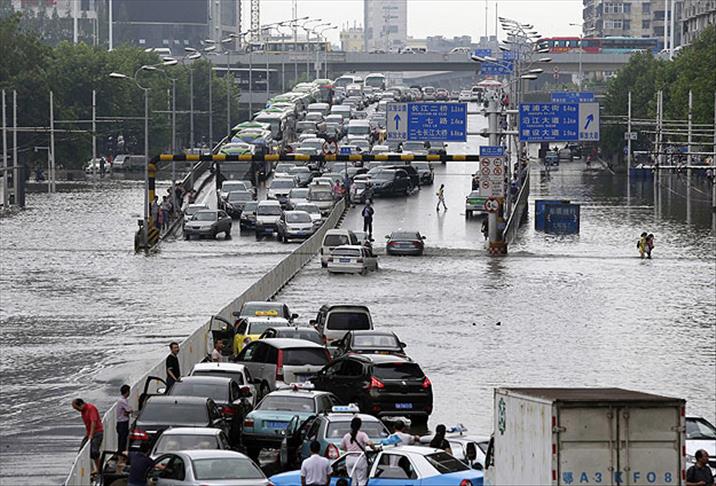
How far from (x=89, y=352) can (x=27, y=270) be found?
2135 centimetres

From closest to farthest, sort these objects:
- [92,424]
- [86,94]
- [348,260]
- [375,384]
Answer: [92,424] → [375,384] → [348,260] → [86,94]

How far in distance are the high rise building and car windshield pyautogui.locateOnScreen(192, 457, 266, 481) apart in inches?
5705

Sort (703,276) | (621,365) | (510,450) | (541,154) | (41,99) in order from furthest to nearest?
→ (541,154), (41,99), (703,276), (621,365), (510,450)

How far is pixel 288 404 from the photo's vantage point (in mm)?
27984

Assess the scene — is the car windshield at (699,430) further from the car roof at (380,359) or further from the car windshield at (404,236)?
the car windshield at (404,236)

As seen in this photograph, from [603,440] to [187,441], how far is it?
719 cm

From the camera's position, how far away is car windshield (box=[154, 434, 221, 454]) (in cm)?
2364

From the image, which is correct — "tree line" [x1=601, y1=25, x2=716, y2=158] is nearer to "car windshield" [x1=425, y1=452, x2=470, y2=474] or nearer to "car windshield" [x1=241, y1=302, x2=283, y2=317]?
"car windshield" [x1=241, y1=302, x2=283, y2=317]

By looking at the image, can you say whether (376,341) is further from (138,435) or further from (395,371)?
(138,435)

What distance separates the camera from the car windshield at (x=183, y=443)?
23.6 metres

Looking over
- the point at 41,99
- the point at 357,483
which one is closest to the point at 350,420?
the point at 357,483

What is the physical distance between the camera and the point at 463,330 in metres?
46.8

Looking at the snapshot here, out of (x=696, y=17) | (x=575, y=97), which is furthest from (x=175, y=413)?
(x=696, y=17)

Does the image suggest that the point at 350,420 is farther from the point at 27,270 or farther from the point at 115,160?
the point at 115,160
